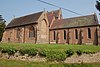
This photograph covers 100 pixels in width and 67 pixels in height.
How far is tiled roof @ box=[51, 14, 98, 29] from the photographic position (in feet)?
147

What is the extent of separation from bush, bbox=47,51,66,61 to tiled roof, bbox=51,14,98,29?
20.1 metres

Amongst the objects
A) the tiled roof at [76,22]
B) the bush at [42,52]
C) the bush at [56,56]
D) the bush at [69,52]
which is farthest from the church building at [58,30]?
the bush at [42,52]

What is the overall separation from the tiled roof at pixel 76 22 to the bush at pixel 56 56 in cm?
2008

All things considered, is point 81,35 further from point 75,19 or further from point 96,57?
point 96,57

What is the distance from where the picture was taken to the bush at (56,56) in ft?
85.5

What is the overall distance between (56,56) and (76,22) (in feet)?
76.8

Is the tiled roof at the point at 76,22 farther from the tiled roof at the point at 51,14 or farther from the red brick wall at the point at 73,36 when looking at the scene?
the tiled roof at the point at 51,14

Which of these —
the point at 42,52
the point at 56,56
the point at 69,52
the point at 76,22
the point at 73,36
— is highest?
the point at 76,22

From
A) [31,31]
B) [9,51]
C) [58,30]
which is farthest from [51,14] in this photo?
[9,51]

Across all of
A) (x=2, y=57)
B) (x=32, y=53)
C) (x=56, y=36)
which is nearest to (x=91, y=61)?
(x=32, y=53)

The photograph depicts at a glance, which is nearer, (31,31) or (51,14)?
(31,31)

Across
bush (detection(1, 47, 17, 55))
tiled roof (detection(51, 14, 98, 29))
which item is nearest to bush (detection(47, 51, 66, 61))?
bush (detection(1, 47, 17, 55))

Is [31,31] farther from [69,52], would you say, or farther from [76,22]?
[69,52]

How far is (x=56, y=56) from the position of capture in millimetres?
26547
